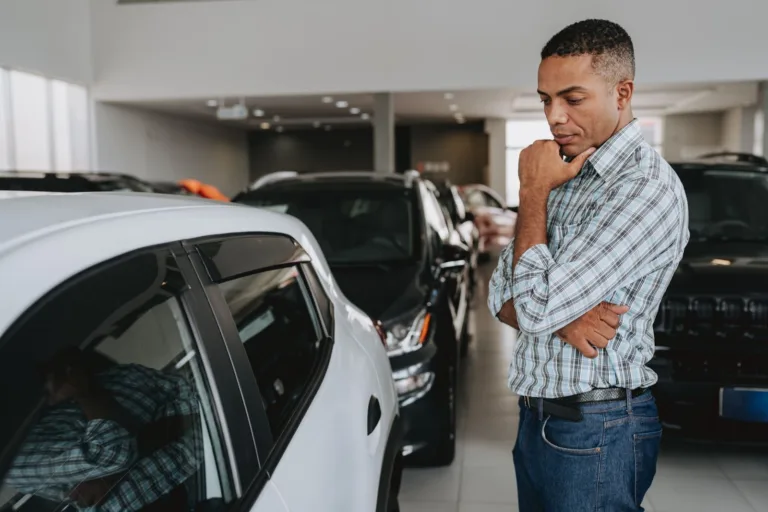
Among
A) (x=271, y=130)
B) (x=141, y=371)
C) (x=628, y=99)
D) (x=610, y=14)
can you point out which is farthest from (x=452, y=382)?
(x=271, y=130)

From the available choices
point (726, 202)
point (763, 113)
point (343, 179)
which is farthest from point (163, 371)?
point (763, 113)

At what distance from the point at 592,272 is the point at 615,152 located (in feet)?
0.99

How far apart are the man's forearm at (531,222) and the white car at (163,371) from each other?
565 mm

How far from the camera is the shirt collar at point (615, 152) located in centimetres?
161

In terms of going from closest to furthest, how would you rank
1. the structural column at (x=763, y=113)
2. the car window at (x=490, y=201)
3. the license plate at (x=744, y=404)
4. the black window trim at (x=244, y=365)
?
the black window trim at (x=244, y=365)
the license plate at (x=744, y=404)
the structural column at (x=763, y=113)
the car window at (x=490, y=201)

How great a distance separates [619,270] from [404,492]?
2436 millimetres

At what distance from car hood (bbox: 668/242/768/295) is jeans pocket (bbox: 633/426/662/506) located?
Answer: 6.66 ft

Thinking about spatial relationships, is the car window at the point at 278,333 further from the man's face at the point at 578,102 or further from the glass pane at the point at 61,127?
the glass pane at the point at 61,127

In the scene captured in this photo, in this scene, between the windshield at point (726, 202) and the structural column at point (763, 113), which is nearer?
the windshield at point (726, 202)

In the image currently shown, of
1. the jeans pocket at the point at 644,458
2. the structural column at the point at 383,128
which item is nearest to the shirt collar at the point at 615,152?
the jeans pocket at the point at 644,458

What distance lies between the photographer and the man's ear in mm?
1619

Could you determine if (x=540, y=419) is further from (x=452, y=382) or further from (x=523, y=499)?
(x=452, y=382)

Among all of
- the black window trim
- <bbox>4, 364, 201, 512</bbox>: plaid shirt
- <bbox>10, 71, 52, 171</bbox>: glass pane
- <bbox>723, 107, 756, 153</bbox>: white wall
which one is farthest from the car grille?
<bbox>723, 107, 756, 153</bbox>: white wall

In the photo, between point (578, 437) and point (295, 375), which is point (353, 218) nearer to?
point (295, 375)
